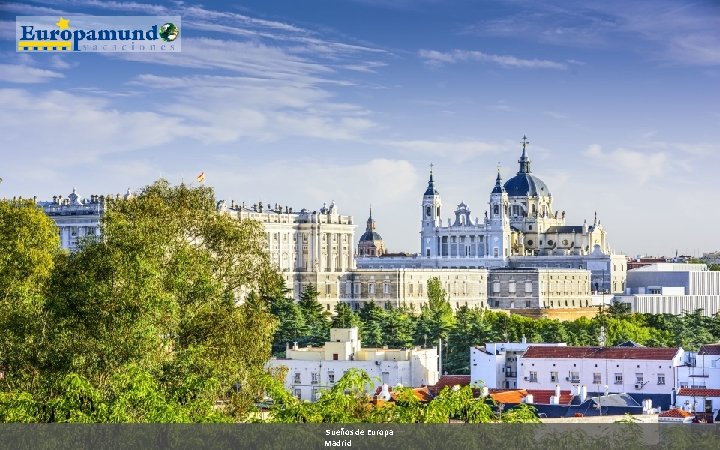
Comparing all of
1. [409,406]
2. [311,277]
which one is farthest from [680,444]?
[311,277]

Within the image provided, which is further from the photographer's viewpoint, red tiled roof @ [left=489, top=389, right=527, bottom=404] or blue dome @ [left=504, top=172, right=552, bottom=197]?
blue dome @ [left=504, top=172, right=552, bottom=197]

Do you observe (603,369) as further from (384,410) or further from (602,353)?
(384,410)

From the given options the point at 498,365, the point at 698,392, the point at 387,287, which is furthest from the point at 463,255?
the point at 698,392

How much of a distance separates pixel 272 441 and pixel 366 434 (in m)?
1.21

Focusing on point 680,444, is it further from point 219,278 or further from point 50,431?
point 219,278

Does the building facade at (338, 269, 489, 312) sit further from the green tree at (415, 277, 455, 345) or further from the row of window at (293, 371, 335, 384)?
the row of window at (293, 371, 335, 384)

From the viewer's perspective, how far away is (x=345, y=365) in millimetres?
49812

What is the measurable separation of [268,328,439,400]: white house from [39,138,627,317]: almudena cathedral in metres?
30.0

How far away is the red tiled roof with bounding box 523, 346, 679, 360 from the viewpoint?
48.3 metres

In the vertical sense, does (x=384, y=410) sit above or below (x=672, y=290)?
below

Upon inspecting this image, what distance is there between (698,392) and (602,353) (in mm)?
6049

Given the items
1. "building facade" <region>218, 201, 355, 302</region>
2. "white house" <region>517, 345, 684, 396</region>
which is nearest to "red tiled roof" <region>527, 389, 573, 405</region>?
"white house" <region>517, 345, 684, 396</region>

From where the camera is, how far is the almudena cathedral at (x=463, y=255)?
9606cm

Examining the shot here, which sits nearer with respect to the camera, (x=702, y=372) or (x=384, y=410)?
(x=384, y=410)
